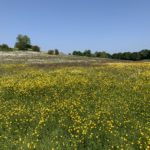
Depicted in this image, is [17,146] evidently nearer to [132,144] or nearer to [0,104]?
[132,144]

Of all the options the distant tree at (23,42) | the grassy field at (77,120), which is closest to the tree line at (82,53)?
the distant tree at (23,42)

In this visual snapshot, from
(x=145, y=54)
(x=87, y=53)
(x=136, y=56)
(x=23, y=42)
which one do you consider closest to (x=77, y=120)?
(x=145, y=54)

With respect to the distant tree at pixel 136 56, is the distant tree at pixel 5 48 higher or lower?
higher

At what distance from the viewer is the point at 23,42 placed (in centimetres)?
13025

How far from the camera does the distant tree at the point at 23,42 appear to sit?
127 metres

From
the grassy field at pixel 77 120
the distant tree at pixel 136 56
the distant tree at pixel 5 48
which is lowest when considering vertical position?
the distant tree at pixel 136 56

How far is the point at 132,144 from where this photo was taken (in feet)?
35.5

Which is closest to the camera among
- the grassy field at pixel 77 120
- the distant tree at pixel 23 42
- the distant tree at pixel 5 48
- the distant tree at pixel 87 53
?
the grassy field at pixel 77 120

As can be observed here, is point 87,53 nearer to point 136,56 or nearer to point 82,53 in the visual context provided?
point 82,53

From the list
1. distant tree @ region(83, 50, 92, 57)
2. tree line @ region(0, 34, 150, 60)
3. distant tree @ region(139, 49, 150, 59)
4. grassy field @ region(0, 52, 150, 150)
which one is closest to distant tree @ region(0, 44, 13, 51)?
tree line @ region(0, 34, 150, 60)

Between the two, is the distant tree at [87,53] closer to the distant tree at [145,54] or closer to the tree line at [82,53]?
the tree line at [82,53]

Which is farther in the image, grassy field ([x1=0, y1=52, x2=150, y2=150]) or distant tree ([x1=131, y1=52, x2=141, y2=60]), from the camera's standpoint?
distant tree ([x1=131, y1=52, x2=141, y2=60])

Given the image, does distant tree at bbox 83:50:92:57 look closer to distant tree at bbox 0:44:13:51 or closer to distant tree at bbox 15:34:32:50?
distant tree at bbox 15:34:32:50

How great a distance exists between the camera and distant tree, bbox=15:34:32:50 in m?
127
